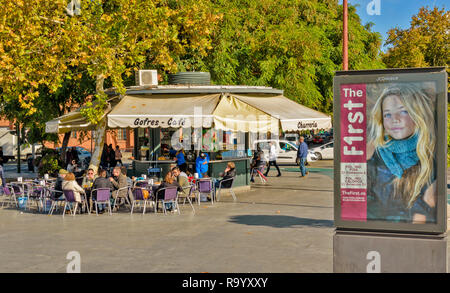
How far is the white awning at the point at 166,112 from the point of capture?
1647 cm

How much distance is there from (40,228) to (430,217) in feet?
30.1

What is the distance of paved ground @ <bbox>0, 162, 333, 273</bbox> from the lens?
9148 millimetres

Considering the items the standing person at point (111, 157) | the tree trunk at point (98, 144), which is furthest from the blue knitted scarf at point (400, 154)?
the standing person at point (111, 157)

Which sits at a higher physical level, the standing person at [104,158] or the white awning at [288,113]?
the white awning at [288,113]

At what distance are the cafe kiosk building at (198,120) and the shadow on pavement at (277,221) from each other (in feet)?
10.1

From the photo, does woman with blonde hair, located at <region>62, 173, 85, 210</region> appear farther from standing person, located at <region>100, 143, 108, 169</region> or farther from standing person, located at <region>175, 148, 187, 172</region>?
standing person, located at <region>100, 143, 108, 169</region>

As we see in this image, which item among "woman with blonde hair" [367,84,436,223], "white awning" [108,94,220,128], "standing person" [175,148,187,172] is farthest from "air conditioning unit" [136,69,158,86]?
"woman with blonde hair" [367,84,436,223]

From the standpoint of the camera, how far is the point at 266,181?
23.7 metres

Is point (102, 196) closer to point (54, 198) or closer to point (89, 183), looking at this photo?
point (54, 198)

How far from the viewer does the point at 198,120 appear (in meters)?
16.3

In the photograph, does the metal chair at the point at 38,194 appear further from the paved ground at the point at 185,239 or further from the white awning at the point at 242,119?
the white awning at the point at 242,119

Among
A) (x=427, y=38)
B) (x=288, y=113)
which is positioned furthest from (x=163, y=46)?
(x=427, y=38)

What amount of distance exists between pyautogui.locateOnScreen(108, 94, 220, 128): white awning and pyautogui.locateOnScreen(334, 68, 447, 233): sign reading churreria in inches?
371

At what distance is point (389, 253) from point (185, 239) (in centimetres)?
537
